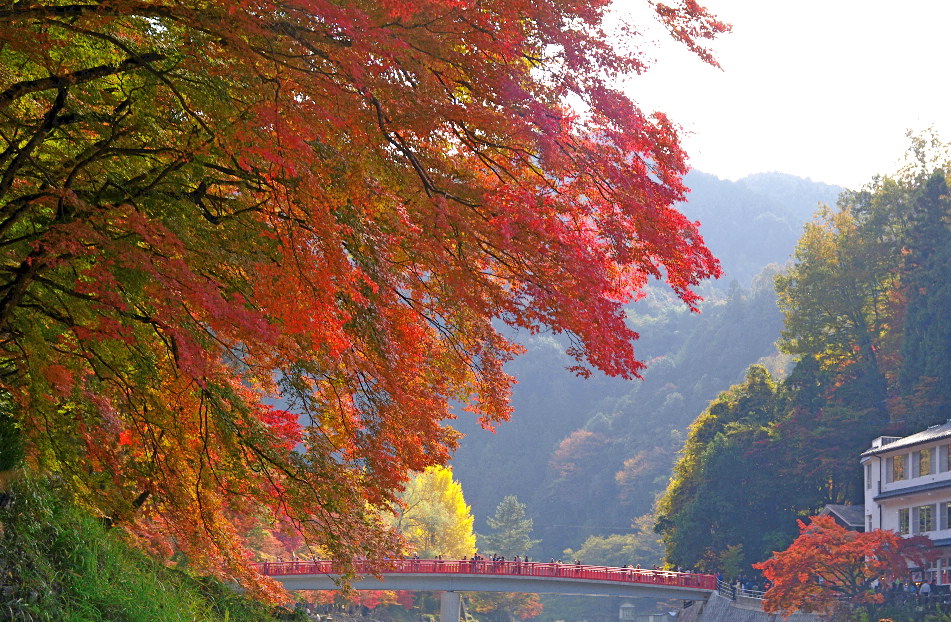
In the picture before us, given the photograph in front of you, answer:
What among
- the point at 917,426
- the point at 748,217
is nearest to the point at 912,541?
the point at 917,426

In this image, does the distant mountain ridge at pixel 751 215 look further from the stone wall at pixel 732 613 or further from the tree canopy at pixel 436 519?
the stone wall at pixel 732 613

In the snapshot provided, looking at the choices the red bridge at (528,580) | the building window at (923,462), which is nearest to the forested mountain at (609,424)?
the red bridge at (528,580)

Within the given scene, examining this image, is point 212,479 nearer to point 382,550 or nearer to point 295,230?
point 382,550

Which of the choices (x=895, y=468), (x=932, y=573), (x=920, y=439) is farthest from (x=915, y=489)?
(x=932, y=573)

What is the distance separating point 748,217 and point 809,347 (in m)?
121

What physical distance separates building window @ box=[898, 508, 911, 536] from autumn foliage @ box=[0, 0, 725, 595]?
106 ft

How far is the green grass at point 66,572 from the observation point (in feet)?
21.9

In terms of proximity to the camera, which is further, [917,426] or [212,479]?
[917,426]

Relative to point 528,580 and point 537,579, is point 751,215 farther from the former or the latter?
point 528,580

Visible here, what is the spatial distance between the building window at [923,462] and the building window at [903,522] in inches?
69.3

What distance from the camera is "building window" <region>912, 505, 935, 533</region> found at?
115 feet

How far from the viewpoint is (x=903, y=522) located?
36750 millimetres

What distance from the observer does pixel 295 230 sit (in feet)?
23.1

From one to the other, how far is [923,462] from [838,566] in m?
6.20
